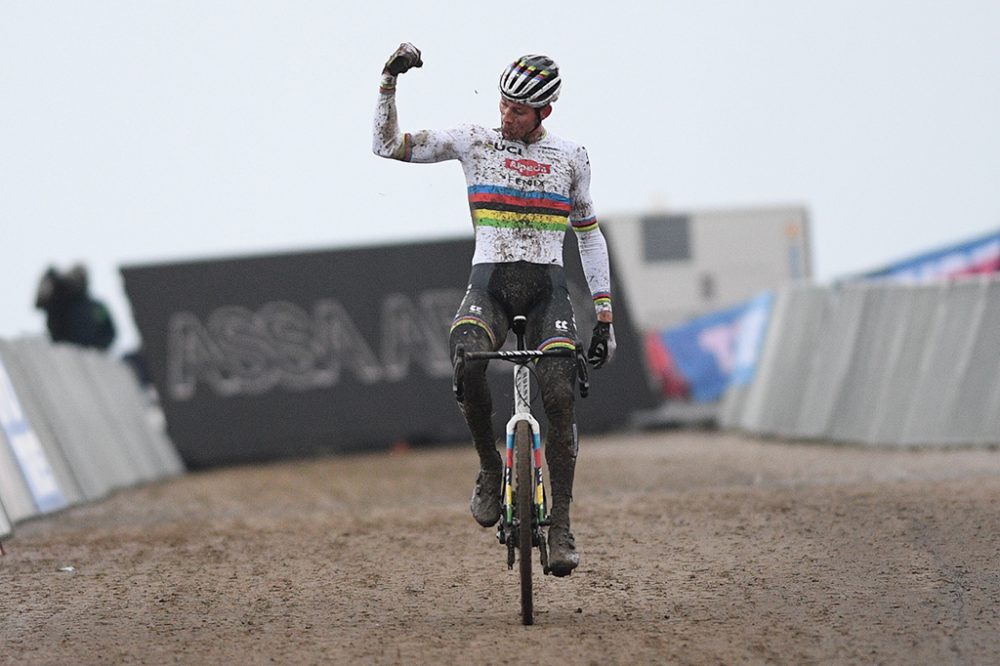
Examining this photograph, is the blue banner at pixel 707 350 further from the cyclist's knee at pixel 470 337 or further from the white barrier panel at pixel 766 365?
the cyclist's knee at pixel 470 337

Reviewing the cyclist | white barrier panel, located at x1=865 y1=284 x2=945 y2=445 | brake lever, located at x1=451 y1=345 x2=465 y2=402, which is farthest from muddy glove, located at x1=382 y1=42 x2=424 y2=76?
white barrier panel, located at x1=865 y1=284 x2=945 y2=445

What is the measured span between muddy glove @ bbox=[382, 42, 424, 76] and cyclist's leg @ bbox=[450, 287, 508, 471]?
115cm

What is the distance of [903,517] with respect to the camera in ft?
35.4

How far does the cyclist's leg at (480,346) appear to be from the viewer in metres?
7.99

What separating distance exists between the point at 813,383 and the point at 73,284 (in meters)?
9.28

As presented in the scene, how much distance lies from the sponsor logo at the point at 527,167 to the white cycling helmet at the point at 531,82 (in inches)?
11.2

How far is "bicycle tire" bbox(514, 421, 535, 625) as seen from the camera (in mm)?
7405

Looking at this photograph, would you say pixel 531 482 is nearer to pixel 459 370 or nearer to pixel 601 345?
pixel 459 370

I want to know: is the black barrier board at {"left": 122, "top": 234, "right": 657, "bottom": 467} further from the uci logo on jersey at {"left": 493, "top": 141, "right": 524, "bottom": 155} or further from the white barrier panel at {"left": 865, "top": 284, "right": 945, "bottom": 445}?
the uci logo on jersey at {"left": 493, "top": 141, "right": 524, "bottom": 155}

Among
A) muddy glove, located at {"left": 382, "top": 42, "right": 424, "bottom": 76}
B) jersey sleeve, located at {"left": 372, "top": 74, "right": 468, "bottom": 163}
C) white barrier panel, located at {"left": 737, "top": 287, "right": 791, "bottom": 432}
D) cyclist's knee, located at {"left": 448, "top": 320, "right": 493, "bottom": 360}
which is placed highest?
muddy glove, located at {"left": 382, "top": 42, "right": 424, "bottom": 76}

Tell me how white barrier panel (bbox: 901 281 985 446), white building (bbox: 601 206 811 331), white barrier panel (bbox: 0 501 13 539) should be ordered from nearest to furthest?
white barrier panel (bbox: 0 501 13 539), white barrier panel (bbox: 901 281 985 446), white building (bbox: 601 206 811 331)

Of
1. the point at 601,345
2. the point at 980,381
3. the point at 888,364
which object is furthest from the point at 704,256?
the point at 601,345

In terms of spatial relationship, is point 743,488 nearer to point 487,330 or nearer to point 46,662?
point 487,330

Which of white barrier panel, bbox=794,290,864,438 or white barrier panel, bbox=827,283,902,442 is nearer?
white barrier panel, bbox=827,283,902,442
